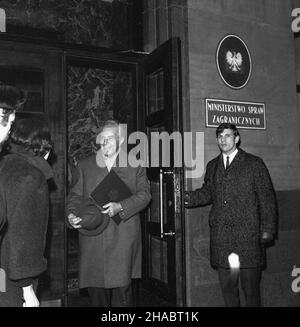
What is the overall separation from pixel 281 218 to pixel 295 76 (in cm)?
179

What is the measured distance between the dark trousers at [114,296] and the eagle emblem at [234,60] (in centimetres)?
268

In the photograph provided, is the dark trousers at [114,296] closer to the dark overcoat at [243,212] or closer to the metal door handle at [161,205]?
the metal door handle at [161,205]

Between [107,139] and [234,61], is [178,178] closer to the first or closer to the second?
[107,139]

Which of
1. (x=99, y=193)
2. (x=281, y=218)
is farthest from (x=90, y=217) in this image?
(x=281, y=218)

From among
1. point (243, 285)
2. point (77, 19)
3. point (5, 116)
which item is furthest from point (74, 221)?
point (77, 19)

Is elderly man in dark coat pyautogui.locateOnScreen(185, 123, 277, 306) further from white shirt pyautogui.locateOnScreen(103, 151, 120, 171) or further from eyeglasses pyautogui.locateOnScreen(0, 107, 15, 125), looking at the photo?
eyeglasses pyautogui.locateOnScreen(0, 107, 15, 125)

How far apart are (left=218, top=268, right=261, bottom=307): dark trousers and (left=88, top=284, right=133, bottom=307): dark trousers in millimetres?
915

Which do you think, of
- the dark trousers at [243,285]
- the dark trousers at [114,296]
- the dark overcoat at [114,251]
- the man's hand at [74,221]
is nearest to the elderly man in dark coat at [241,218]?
the dark trousers at [243,285]

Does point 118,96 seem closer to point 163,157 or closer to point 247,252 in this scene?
point 163,157

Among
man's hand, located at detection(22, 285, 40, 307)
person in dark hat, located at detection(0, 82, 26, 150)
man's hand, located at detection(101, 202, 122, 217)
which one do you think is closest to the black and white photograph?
man's hand, located at detection(101, 202, 122, 217)

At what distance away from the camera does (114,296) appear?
3.61 meters

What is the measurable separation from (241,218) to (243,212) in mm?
58

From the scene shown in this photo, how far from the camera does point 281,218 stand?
15.5 feet

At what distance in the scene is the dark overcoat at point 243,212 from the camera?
3674 millimetres
